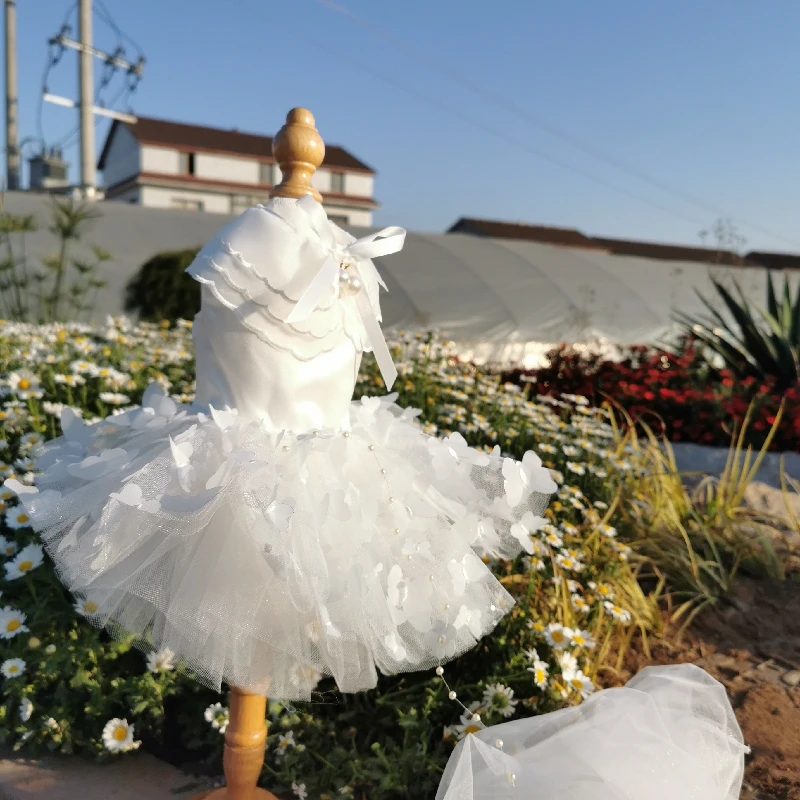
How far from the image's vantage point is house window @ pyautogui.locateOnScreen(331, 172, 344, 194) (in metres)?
23.9

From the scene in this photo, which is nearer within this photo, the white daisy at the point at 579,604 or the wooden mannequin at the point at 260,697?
the wooden mannequin at the point at 260,697

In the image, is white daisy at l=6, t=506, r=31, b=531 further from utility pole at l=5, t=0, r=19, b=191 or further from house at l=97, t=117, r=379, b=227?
house at l=97, t=117, r=379, b=227

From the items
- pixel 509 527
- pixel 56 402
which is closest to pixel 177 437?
pixel 509 527

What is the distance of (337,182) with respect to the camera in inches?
944

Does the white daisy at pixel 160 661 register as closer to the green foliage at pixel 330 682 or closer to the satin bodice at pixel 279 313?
the green foliage at pixel 330 682

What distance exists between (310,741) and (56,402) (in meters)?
1.83

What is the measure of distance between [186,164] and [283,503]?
2378 cm

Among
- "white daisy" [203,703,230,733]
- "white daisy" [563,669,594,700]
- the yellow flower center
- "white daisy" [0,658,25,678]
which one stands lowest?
"white daisy" [203,703,230,733]

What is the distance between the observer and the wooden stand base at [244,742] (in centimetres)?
138

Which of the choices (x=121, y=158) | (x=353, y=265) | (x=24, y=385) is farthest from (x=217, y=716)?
(x=121, y=158)

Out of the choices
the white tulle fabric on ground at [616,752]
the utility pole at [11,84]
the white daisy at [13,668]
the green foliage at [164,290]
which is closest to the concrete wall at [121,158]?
the utility pole at [11,84]

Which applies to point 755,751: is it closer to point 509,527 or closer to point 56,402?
point 509,527

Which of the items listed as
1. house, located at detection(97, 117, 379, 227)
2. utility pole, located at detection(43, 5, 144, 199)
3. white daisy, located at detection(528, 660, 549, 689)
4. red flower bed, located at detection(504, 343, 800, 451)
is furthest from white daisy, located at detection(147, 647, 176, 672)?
house, located at detection(97, 117, 379, 227)

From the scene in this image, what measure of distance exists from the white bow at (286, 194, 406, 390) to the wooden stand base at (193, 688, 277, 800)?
2.38ft
